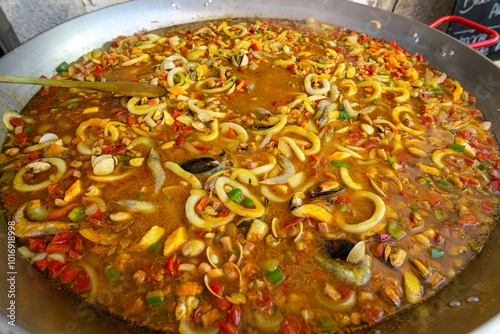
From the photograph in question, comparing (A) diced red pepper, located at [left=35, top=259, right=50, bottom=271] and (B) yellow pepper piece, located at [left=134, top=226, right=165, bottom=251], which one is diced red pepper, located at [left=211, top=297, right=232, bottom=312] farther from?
(A) diced red pepper, located at [left=35, top=259, right=50, bottom=271]

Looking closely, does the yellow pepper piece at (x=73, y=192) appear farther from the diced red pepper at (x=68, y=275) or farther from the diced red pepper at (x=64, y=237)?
the diced red pepper at (x=68, y=275)

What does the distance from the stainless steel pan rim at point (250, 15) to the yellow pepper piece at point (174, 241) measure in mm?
617

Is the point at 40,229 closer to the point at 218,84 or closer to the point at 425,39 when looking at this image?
the point at 218,84

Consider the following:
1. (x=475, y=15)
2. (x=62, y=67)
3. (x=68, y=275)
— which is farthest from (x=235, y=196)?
(x=475, y=15)

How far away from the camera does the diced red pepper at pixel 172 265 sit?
2.37 meters

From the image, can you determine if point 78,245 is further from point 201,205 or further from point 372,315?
point 372,315

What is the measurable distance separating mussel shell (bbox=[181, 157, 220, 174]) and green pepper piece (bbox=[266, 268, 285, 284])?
1189 millimetres

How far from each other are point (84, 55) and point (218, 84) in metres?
2.26

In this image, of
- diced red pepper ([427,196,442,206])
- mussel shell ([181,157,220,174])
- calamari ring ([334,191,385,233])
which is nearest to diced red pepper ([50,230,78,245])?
mussel shell ([181,157,220,174])

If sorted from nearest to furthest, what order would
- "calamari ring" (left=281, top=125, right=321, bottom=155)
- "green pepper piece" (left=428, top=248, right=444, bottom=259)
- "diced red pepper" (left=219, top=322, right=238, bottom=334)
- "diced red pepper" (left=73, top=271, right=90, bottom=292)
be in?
"diced red pepper" (left=219, top=322, right=238, bottom=334) → "diced red pepper" (left=73, top=271, right=90, bottom=292) → "green pepper piece" (left=428, top=248, right=444, bottom=259) → "calamari ring" (left=281, top=125, right=321, bottom=155)

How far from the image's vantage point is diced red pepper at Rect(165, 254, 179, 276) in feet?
7.78

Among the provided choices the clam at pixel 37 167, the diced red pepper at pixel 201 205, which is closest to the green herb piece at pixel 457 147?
the diced red pepper at pixel 201 205

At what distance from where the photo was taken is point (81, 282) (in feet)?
7.71

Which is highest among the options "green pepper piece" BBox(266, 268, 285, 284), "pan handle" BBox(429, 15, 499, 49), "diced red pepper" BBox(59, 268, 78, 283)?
"pan handle" BBox(429, 15, 499, 49)
